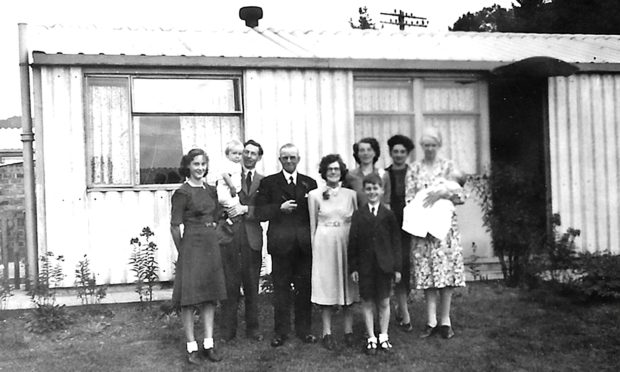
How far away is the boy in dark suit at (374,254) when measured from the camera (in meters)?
5.19

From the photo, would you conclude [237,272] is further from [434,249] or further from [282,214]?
[434,249]

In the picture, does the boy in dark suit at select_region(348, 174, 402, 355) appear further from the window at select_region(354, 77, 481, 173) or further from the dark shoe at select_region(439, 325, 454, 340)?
the window at select_region(354, 77, 481, 173)

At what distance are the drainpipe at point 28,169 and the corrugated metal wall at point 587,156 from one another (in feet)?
21.9

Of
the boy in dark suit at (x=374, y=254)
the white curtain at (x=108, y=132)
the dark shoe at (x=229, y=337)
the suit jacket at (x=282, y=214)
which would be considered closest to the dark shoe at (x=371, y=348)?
the boy in dark suit at (x=374, y=254)

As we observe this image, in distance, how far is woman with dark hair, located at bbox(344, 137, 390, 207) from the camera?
556 cm

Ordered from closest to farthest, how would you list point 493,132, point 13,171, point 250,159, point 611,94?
point 250,159
point 611,94
point 493,132
point 13,171

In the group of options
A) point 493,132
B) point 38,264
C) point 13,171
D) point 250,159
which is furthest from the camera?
point 13,171

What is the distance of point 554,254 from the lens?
7680 mm

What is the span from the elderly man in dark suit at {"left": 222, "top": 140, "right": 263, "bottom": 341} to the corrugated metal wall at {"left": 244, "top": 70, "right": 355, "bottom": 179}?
2.30 m

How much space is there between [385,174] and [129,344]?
2839mm

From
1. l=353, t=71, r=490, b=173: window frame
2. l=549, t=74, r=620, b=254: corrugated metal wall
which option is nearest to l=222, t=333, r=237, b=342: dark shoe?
l=353, t=71, r=490, b=173: window frame

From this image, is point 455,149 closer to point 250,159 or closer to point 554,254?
point 554,254

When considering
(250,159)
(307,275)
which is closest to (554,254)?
(307,275)

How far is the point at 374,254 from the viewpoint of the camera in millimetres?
5199
